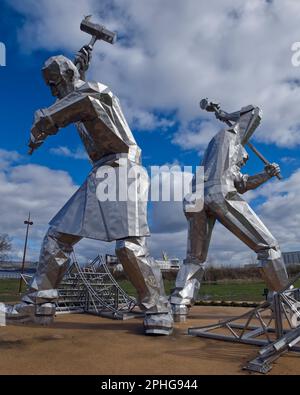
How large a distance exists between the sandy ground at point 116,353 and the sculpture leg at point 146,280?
0.20 metres

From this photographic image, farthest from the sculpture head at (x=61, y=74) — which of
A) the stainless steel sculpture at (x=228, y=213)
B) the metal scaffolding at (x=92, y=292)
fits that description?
the metal scaffolding at (x=92, y=292)

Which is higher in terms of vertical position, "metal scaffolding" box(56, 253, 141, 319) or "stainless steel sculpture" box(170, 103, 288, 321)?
"stainless steel sculpture" box(170, 103, 288, 321)

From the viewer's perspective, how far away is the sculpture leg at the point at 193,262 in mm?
6879

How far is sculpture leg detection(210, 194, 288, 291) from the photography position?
6.38 meters

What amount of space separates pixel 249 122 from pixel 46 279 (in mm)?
5043

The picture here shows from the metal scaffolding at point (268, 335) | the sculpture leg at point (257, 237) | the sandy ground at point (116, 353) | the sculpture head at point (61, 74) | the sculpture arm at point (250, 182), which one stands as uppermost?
the sculpture head at point (61, 74)

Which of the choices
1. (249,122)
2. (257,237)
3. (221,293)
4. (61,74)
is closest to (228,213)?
(257,237)

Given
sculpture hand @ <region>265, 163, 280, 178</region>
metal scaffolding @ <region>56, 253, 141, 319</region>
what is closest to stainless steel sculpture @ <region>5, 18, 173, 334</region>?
metal scaffolding @ <region>56, 253, 141, 319</region>

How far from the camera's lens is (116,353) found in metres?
4.25

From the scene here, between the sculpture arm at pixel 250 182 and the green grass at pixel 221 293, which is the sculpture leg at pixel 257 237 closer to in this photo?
the sculpture arm at pixel 250 182

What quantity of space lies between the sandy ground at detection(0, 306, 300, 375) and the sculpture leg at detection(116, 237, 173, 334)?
20cm

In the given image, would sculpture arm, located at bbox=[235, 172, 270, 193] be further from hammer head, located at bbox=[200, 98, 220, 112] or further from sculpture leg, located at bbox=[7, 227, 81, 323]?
sculpture leg, located at bbox=[7, 227, 81, 323]

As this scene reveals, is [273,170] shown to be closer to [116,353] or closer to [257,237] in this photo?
[257,237]
